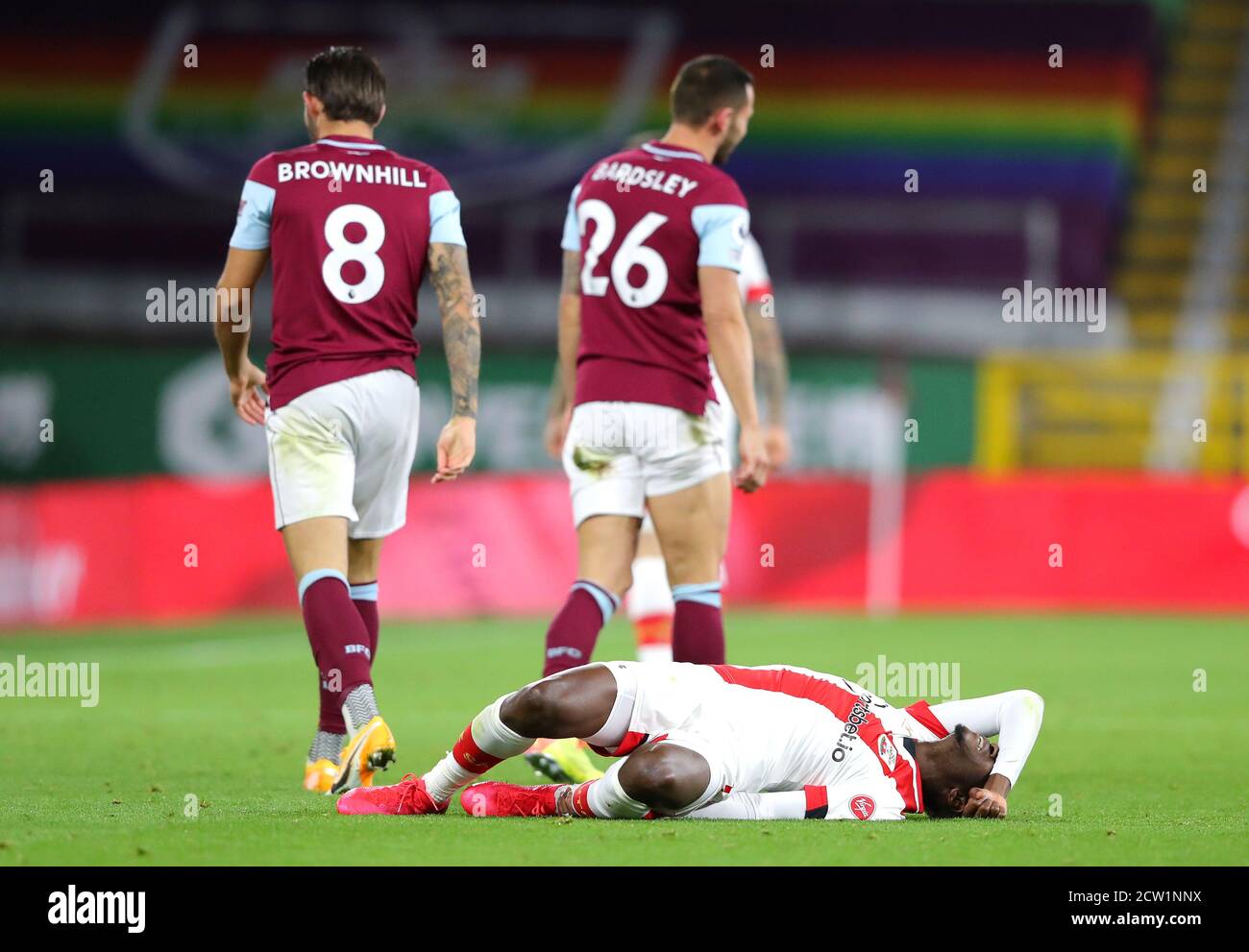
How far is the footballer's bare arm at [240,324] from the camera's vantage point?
6.51 meters

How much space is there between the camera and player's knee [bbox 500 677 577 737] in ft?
18.1

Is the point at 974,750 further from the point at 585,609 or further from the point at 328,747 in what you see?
the point at 328,747

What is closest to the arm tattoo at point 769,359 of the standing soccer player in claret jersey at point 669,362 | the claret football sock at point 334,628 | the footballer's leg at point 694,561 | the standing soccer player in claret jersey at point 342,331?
the standing soccer player in claret jersey at point 669,362

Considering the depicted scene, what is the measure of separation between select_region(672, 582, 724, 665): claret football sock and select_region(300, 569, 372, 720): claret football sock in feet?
3.55

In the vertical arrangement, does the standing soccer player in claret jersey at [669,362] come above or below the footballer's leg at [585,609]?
above

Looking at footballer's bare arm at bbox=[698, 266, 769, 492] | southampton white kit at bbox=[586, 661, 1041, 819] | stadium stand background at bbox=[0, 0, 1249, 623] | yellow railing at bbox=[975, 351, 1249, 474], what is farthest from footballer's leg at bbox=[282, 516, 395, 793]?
yellow railing at bbox=[975, 351, 1249, 474]

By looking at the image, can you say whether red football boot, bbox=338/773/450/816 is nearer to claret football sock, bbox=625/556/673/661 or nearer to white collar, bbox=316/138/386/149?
white collar, bbox=316/138/386/149

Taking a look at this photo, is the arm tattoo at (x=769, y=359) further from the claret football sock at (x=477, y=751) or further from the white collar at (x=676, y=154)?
the claret football sock at (x=477, y=751)

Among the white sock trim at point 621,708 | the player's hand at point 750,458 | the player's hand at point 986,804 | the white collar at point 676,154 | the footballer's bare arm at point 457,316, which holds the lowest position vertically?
the player's hand at point 986,804

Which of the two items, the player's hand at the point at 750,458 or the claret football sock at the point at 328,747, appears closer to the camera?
the player's hand at the point at 750,458

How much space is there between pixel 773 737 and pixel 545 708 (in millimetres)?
667

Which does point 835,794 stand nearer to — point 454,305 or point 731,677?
point 731,677

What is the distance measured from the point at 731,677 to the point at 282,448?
1.63 meters
